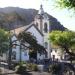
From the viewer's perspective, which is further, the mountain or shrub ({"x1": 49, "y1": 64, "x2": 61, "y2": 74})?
the mountain

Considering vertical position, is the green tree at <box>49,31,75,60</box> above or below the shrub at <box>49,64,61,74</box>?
above

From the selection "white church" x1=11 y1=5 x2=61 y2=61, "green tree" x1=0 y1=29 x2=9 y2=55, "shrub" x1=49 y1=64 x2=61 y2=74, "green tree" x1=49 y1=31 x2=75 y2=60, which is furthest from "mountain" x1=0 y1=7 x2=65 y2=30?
"green tree" x1=49 y1=31 x2=75 y2=60

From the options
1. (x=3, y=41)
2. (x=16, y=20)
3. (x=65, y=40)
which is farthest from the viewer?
(x=16, y=20)

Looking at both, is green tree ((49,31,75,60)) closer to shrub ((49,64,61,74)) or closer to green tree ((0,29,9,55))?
shrub ((49,64,61,74))

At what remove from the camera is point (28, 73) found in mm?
34438

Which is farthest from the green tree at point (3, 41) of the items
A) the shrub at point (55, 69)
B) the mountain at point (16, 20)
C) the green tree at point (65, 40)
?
the green tree at point (65, 40)

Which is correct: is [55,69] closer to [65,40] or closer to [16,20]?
[65,40]

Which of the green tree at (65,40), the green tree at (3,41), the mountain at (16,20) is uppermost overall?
the mountain at (16,20)

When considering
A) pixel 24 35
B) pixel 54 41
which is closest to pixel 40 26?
pixel 24 35

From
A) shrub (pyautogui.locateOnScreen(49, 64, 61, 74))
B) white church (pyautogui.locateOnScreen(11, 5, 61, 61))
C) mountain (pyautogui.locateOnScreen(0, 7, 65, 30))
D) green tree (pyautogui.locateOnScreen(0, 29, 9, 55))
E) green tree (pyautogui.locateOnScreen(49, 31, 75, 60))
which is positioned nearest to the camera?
green tree (pyautogui.locateOnScreen(49, 31, 75, 60))

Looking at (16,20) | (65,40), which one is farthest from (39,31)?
(65,40)

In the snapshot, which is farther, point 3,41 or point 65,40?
point 3,41

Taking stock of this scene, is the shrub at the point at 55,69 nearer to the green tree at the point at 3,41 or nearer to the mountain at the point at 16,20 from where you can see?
the green tree at the point at 3,41

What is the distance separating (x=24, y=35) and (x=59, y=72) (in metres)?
14.4
